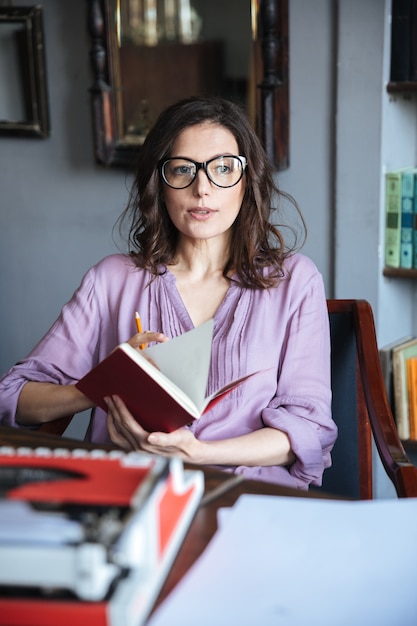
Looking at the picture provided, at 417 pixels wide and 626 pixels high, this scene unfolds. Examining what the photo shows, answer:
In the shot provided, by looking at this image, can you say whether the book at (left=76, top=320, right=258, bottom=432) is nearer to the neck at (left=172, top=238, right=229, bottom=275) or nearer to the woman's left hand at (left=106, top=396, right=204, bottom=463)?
the woman's left hand at (left=106, top=396, right=204, bottom=463)

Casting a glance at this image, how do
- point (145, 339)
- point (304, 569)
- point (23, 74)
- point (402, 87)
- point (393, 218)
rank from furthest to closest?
point (23, 74) → point (393, 218) → point (402, 87) → point (145, 339) → point (304, 569)

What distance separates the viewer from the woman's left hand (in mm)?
1316

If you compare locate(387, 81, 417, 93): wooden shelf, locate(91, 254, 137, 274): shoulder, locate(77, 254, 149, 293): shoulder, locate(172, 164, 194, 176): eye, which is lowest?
locate(77, 254, 149, 293): shoulder

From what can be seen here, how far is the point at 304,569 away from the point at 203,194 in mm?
996

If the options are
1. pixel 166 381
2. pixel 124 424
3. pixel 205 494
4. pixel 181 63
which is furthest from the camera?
pixel 181 63

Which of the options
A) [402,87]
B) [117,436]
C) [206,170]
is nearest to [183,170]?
[206,170]

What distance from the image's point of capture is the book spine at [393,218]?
2.42m

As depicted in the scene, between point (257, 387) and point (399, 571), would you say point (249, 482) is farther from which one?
point (257, 387)

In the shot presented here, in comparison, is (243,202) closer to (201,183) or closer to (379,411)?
(201,183)

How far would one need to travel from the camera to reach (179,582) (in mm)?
810

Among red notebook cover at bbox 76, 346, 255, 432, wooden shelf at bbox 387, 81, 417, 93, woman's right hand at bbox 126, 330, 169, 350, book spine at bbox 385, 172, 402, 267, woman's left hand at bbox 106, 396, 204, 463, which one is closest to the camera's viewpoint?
red notebook cover at bbox 76, 346, 255, 432

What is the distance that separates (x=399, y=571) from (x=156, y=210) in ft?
3.83

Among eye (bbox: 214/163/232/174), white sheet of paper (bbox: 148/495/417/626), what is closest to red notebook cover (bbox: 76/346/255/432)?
white sheet of paper (bbox: 148/495/417/626)

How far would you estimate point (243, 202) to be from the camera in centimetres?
177
